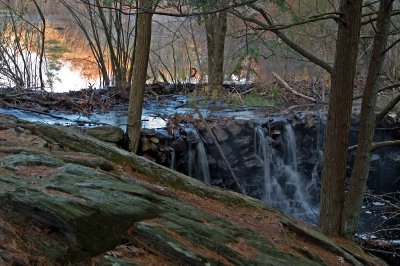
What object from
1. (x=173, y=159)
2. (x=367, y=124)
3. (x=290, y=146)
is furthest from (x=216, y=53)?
(x=367, y=124)

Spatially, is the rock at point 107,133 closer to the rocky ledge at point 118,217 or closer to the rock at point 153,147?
the rock at point 153,147

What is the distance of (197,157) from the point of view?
376 inches

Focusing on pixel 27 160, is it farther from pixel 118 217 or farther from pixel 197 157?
pixel 197 157

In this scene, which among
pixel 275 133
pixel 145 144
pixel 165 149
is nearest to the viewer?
pixel 145 144

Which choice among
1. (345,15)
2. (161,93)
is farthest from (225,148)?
(345,15)

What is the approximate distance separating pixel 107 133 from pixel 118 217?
4.64 meters

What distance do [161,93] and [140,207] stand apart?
33.3ft

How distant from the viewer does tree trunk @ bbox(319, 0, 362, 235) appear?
4.95 m

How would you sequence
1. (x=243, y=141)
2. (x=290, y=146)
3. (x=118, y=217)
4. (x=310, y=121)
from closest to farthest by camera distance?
(x=118, y=217) < (x=243, y=141) < (x=290, y=146) < (x=310, y=121)

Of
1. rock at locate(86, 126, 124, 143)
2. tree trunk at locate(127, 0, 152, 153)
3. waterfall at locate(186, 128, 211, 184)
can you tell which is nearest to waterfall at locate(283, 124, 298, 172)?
waterfall at locate(186, 128, 211, 184)

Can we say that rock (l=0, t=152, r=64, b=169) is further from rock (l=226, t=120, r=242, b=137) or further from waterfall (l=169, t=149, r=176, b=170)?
rock (l=226, t=120, r=242, b=137)

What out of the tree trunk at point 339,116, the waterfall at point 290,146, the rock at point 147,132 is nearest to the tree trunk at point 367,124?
the tree trunk at point 339,116

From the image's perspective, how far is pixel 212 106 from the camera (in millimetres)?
12641

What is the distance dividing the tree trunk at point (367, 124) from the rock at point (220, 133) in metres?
4.48
